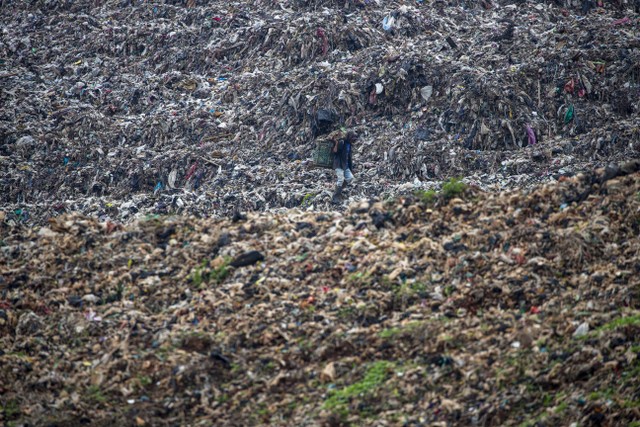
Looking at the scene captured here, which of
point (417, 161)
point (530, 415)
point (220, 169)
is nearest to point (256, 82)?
point (220, 169)

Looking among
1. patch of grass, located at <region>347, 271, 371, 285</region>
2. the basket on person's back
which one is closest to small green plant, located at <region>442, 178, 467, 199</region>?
patch of grass, located at <region>347, 271, 371, 285</region>

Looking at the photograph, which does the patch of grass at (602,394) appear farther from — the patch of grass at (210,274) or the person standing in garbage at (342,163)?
the person standing in garbage at (342,163)

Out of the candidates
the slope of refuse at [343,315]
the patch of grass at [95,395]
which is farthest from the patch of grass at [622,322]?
the patch of grass at [95,395]

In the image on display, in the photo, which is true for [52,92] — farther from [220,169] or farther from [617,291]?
[617,291]

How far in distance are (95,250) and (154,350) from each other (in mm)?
1869

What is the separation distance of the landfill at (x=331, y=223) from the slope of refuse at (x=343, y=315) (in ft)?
0.07

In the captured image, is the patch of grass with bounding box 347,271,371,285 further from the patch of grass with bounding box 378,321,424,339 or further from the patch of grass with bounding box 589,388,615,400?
the patch of grass with bounding box 589,388,615,400

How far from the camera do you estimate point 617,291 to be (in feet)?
21.9

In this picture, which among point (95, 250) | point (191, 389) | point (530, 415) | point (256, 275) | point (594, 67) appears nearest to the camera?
point (530, 415)

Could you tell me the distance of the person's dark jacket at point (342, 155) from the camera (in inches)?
418

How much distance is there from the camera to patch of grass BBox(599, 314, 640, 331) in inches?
241

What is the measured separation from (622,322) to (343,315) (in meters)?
2.28

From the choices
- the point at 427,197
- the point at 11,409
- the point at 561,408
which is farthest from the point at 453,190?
the point at 11,409

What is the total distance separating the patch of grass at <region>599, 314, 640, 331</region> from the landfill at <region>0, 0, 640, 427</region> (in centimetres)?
4
